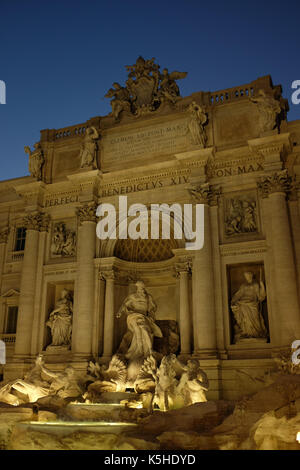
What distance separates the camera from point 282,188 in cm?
1667

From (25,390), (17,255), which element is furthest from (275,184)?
(17,255)

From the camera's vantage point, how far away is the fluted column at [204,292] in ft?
53.1

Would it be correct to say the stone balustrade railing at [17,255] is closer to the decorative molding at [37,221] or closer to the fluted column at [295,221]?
the decorative molding at [37,221]

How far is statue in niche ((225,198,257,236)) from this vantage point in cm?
1734

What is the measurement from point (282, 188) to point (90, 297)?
28.6 ft

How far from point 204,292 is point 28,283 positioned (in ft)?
26.3

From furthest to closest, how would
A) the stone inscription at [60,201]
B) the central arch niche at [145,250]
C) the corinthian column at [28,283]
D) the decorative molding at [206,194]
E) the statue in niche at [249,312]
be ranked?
the stone inscription at [60,201], the central arch niche at [145,250], the corinthian column at [28,283], the decorative molding at [206,194], the statue in niche at [249,312]

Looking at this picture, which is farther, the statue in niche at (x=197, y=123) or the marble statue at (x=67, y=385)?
the statue in niche at (x=197, y=123)

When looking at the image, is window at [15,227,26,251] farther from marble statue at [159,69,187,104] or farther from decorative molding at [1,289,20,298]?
marble statue at [159,69,187,104]

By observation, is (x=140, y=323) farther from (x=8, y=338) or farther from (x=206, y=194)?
(x=8, y=338)

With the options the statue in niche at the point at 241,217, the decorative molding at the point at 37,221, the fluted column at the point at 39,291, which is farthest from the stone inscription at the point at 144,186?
the fluted column at the point at 39,291

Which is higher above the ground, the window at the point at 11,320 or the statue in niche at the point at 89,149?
the statue in niche at the point at 89,149

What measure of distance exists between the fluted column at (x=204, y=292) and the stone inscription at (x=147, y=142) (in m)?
2.65

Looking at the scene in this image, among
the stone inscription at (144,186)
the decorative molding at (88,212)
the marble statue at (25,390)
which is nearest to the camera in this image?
the marble statue at (25,390)
